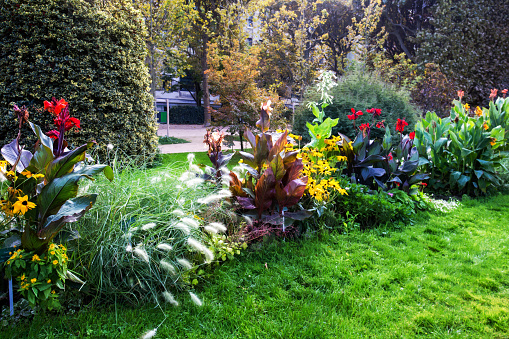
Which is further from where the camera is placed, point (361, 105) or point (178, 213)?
point (361, 105)

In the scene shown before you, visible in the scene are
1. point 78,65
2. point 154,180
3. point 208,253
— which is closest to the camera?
point 208,253

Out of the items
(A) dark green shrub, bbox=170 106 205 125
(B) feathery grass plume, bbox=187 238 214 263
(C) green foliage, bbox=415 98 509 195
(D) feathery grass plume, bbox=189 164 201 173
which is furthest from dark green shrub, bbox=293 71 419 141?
(A) dark green shrub, bbox=170 106 205 125

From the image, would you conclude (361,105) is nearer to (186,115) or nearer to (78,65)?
(78,65)

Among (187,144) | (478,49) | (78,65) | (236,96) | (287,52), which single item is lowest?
(187,144)

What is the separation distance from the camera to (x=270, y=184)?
118 inches

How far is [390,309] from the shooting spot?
225 cm

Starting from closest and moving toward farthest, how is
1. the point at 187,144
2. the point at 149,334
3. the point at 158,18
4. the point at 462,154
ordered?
the point at 149,334 < the point at 462,154 < the point at 187,144 < the point at 158,18

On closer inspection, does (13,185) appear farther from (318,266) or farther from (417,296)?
(417,296)

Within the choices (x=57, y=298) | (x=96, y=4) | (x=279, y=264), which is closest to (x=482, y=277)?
(x=279, y=264)

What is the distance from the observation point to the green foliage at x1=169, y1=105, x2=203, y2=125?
1015 inches

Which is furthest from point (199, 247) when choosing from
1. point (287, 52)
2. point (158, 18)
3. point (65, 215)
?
point (287, 52)

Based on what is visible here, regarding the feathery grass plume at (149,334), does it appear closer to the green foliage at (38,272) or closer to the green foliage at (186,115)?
the green foliage at (38,272)

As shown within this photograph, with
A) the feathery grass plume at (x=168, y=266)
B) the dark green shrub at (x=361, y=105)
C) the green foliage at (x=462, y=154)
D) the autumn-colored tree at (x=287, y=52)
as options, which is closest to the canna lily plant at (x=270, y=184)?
the feathery grass plume at (x=168, y=266)

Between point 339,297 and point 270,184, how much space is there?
1142 mm
